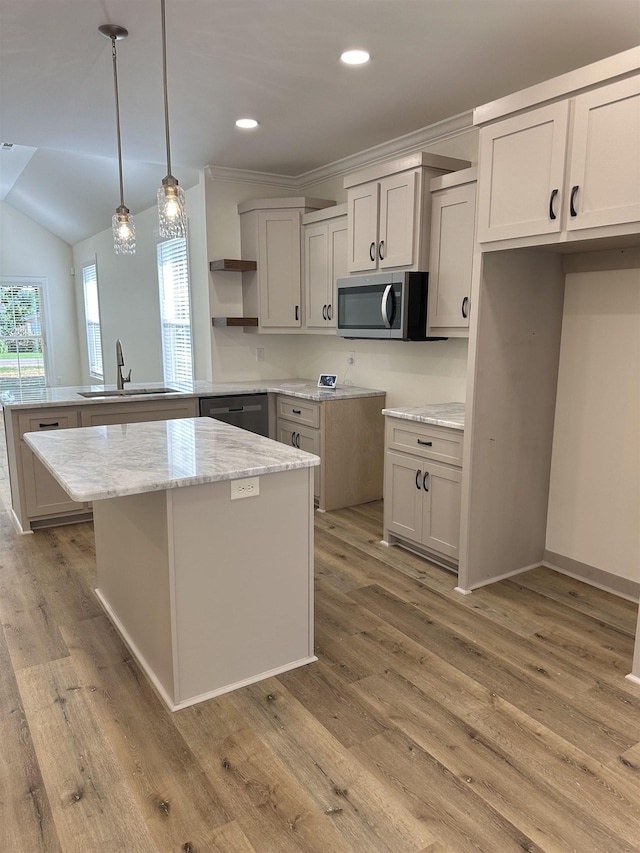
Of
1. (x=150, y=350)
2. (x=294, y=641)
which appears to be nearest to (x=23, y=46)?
(x=294, y=641)

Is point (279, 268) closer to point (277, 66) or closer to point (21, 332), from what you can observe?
point (277, 66)

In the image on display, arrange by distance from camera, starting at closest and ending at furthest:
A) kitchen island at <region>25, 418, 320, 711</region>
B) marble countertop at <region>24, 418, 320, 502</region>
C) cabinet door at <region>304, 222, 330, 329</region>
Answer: marble countertop at <region>24, 418, 320, 502</region>, kitchen island at <region>25, 418, 320, 711</region>, cabinet door at <region>304, 222, 330, 329</region>

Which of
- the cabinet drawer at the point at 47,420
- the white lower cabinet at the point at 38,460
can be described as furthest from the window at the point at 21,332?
the cabinet drawer at the point at 47,420

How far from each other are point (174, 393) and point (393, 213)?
6.53 feet

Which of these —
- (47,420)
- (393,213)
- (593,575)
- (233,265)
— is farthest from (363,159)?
(593,575)

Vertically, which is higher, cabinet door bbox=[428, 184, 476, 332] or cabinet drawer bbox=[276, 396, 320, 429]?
cabinet door bbox=[428, 184, 476, 332]

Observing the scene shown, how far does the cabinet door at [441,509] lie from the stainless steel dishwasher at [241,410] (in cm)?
180

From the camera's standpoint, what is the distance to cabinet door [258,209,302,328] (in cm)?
491

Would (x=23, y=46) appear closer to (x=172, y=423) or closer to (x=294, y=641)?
(x=172, y=423)

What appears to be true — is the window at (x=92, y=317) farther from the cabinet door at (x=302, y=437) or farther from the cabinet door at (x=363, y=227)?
the cabinet door at (x=363, y=227)

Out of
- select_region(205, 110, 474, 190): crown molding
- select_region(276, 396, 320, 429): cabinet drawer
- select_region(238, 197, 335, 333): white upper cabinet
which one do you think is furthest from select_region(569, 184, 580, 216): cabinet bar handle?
select_region(238, 197, 335, 333): white upper cabinet

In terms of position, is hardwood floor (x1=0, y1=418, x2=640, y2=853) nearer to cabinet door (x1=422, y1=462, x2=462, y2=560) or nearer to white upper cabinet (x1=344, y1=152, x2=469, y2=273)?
cabinet door (x1=422, y1=462, x2=462, y2=560)

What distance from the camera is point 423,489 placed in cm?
345

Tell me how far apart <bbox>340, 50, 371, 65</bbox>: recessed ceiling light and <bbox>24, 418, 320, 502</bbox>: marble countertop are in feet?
6.24
